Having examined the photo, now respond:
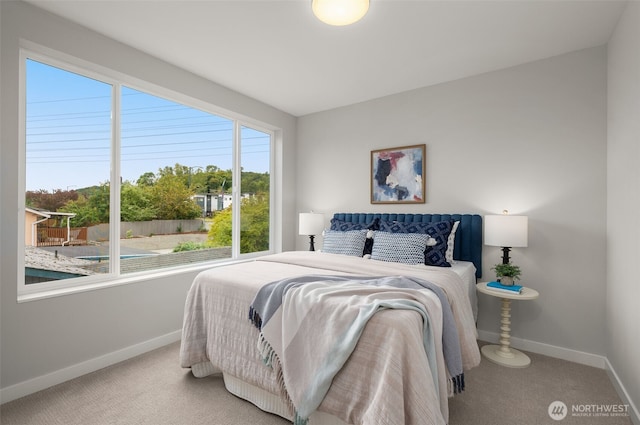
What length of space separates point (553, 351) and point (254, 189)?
371 cm

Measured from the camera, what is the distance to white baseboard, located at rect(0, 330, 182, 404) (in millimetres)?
1999

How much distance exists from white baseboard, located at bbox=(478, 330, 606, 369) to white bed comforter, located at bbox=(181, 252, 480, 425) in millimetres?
1130

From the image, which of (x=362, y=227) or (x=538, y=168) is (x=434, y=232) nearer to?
(x=362, y=227)

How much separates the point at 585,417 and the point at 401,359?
1.57 meters

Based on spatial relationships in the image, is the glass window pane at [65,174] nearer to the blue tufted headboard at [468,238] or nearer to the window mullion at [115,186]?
the window mullion at [115,186]

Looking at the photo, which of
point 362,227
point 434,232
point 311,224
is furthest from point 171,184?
point 434,232

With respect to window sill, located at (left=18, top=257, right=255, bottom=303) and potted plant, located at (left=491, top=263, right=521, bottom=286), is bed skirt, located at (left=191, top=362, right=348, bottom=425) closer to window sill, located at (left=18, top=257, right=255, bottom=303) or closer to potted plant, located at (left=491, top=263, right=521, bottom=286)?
window sill, located at (left=18, top=257, right=255, bottom=303)

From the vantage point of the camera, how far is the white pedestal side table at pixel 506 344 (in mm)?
2486

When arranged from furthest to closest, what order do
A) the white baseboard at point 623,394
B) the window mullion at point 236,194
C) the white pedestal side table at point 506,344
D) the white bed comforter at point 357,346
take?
the window mullion at point 236,194 → the white pedestal side table at point 506,344 → the white baseboard at point 623,394 → the white bed comforter at point 357,346

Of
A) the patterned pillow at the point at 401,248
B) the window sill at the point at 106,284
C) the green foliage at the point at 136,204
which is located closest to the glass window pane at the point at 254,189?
the window sill at the point at 106,284

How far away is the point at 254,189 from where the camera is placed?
165 inches

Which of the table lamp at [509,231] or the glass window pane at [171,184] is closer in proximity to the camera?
the table lamp at [509,231]

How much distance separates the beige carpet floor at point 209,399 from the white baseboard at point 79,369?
5cm

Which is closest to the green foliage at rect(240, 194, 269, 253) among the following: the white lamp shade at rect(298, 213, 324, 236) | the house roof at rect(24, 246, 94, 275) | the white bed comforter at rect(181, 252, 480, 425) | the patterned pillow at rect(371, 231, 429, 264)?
the white lamp shade at rect(298, 213, 324, 236)
